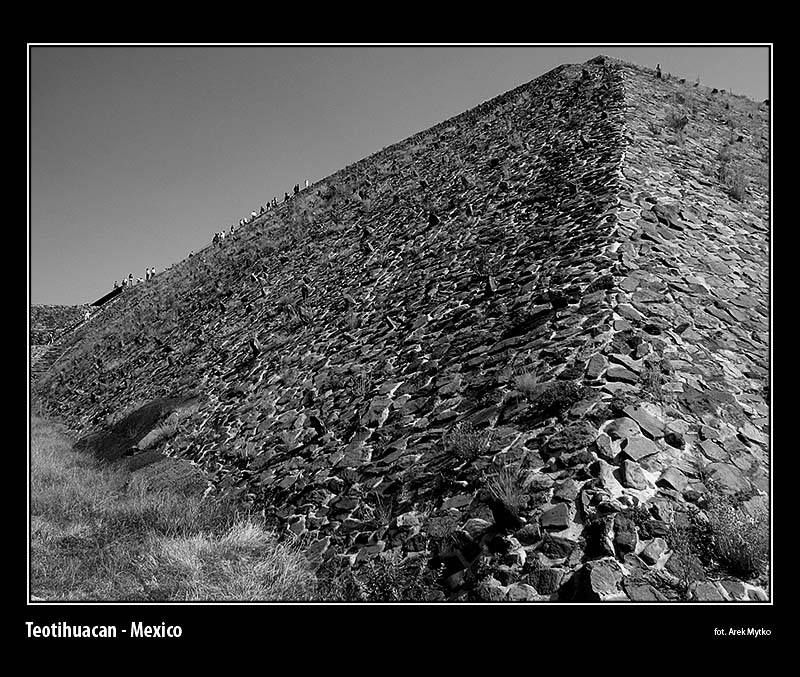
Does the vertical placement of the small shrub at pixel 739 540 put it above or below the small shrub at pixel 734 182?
below

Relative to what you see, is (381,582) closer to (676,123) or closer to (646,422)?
(646,422)

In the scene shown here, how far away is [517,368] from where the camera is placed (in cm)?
859

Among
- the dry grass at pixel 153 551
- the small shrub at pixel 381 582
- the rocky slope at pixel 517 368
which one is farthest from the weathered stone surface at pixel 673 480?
the dry grass at pixel 153 551

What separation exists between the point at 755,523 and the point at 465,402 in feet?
13.6

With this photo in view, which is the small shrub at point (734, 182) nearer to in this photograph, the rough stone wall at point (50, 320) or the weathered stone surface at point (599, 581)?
the weathered stone surface at point (599, 581)

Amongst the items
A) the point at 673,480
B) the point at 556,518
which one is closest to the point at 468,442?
the point at 556,518

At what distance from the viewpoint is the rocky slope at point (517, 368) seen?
19.8 ft

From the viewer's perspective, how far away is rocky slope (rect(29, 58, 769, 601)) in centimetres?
604

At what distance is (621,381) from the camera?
7312 millimetres

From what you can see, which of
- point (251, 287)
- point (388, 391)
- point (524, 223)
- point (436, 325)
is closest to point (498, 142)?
point (524, 223)

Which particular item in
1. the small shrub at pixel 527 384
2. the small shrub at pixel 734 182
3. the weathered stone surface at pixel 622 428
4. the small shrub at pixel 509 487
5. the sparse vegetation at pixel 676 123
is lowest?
the small shrub at pixel 509 487

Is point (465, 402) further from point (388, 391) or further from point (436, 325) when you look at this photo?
point (436, 325)

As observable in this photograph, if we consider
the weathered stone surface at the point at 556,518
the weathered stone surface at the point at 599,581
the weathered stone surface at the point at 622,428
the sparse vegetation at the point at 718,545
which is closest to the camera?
the weathered stone surface at the point at 599,581

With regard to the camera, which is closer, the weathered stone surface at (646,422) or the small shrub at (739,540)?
the small shrub at (739,540)
